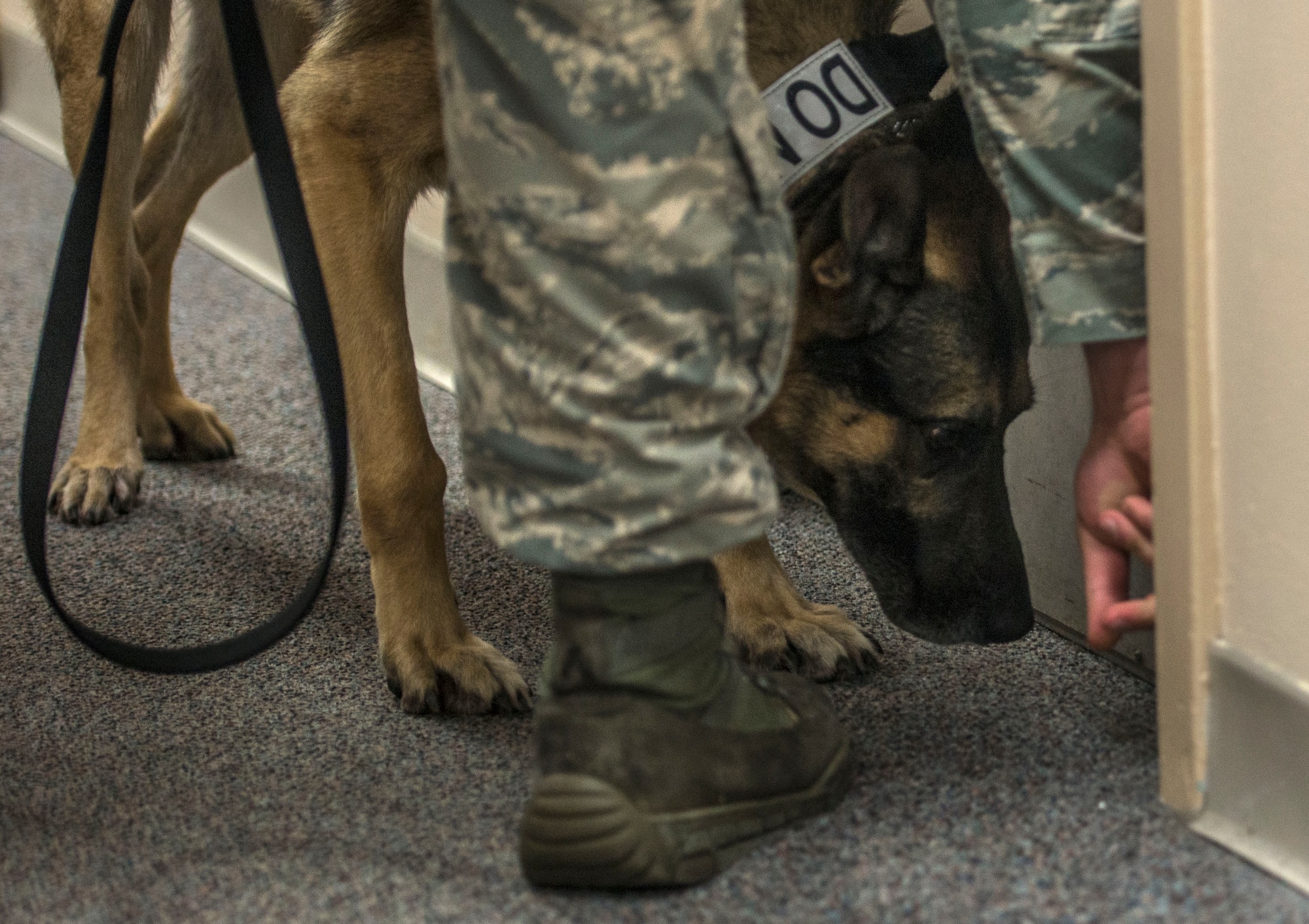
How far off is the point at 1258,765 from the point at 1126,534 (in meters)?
0.22

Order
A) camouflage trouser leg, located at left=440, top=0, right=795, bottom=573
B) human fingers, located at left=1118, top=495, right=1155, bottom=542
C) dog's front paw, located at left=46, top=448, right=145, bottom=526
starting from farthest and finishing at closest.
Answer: dog's front paw, located at left=46, top=448, right=145, bottom=526 < human fingers, located at left=1118, top=495, right=1155, bottom=542 < camouflage trouser leg, located at left=440, top=0, right=795, bottom=573

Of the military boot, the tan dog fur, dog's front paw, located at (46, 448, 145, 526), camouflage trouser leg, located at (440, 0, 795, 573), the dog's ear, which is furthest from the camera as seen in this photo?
dog's front paw, located at (46, 448, 145, 526)

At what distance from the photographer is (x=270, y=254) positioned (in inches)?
125

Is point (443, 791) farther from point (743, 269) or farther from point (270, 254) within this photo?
point (270, 254)

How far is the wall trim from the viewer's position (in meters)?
1.02

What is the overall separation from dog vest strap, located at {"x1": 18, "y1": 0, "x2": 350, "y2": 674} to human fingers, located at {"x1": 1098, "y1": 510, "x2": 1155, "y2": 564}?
0.67 metres

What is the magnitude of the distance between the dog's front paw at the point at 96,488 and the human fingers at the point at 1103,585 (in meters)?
1.47

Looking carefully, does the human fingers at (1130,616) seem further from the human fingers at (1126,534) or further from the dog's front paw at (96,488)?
the dog's front paw at (96,488)

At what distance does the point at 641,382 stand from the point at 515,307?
0.35ft

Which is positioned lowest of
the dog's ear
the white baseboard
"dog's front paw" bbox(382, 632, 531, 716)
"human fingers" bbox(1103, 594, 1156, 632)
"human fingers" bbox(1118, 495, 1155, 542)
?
the white baseboard

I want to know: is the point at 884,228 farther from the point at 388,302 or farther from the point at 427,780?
the point at 427,780

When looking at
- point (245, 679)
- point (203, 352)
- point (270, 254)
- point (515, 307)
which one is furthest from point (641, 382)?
point (270, 254)

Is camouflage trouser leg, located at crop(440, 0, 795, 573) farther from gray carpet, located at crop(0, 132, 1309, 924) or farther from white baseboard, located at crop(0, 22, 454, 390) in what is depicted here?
white baseboard, located at crop(0, 22, 454, 390)

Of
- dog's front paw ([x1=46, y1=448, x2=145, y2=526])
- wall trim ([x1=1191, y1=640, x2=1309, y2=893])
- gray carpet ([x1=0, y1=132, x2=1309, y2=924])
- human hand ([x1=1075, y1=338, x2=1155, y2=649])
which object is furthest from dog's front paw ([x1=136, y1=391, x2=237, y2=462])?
wall trim ([x1=1191, y1=640, x2=1309, y2=893])
